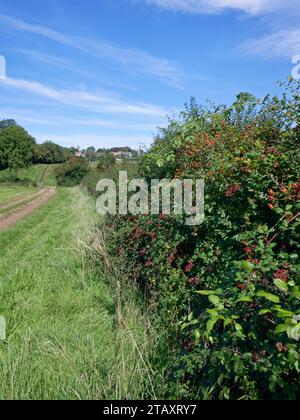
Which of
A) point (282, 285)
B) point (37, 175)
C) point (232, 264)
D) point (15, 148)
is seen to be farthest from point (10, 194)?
point (282, 285)

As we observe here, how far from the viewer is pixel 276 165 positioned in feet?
9.21

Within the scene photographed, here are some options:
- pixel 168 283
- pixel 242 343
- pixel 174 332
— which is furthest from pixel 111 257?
pixel 242 343

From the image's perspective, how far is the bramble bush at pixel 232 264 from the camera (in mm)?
1848

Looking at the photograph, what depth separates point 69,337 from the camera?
140 inches

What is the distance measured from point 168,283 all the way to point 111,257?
1.86 meters

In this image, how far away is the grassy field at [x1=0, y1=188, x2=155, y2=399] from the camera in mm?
2674

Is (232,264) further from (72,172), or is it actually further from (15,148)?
(15,148)

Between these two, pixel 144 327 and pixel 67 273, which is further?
pixel 67 273

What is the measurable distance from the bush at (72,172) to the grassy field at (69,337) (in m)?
43.8

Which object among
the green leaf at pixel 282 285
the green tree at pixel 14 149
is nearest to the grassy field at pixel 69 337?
the green leaf at pixel 282 285

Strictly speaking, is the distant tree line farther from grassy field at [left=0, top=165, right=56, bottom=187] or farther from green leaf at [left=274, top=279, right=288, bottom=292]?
green leaf at [left=274, top=279, right=288, bottom=292]

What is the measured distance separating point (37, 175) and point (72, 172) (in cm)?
1603
